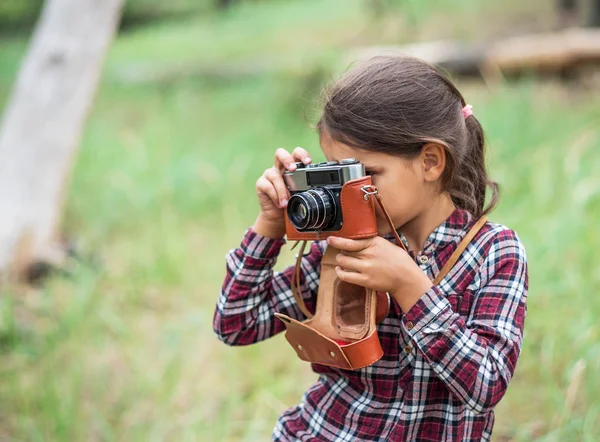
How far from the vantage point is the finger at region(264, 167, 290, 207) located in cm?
158

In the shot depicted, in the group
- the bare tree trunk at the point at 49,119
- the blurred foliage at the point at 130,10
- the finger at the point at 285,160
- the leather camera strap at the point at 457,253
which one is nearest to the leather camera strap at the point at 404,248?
the leather camera strap at the point at 457,253

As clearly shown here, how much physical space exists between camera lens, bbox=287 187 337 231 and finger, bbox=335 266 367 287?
0.33 feet

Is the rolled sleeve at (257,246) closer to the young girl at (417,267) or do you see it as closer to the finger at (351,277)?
the young girl at (417,267)

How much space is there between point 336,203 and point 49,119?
3.36 meters

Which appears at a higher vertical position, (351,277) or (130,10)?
(130,10)

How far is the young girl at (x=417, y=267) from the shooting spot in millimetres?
1397

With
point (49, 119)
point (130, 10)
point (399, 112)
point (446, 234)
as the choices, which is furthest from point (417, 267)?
point (130, 10)

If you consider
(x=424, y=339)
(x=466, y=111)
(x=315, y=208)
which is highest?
(x=466, y=111)

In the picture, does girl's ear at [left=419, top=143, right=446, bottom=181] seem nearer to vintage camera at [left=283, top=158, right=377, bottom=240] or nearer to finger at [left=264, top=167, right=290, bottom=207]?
vintage camera at [left=283, top=158, right=377, bottom=240]

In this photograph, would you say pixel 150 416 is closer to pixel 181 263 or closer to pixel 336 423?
pixel 181 263

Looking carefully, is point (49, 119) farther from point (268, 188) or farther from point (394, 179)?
point (394, 179)

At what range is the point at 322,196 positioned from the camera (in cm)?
144

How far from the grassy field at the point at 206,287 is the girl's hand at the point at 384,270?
17.4 inches

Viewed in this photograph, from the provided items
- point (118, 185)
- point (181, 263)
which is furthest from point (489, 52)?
point (181, 263)
